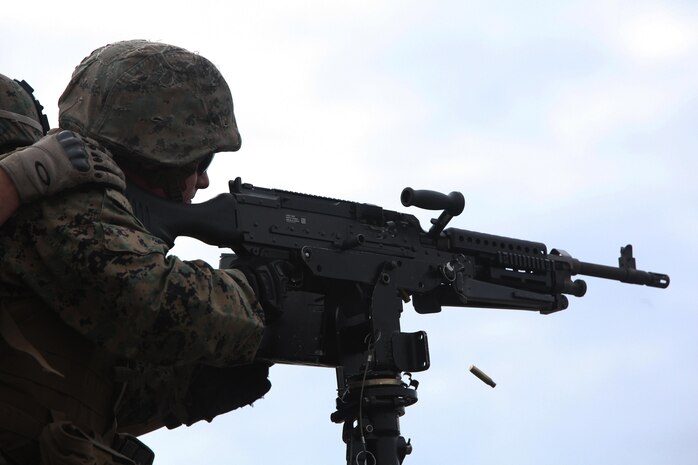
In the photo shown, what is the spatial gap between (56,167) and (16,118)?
51cm

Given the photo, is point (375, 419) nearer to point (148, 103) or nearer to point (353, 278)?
point (353, 278)

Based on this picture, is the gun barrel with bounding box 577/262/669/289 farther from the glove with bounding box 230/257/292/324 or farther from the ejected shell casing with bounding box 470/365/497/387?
the glove with bounding box 230/257/292/324

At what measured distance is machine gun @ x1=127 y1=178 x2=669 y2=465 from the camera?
702 cm

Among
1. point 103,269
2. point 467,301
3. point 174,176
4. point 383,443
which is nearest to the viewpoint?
point 103,269

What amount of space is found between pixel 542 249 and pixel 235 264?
3399 millimetres

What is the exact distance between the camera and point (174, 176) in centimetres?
562

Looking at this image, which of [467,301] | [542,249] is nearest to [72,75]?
[467,301]

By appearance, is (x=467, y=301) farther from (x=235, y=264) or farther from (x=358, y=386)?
(x=235, y=264)

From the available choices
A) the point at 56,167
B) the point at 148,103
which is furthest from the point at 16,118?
the point at 148,103

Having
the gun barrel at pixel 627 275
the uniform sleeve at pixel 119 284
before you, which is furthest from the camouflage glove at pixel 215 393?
the gun barrel at pixel 627 275

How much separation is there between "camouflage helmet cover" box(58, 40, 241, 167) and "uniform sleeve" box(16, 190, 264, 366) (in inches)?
31.7

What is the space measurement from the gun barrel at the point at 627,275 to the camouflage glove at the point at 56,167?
20.7 feet

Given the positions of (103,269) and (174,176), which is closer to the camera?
(103,269)

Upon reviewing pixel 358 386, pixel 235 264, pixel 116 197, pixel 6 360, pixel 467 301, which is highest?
pixel 467 301
